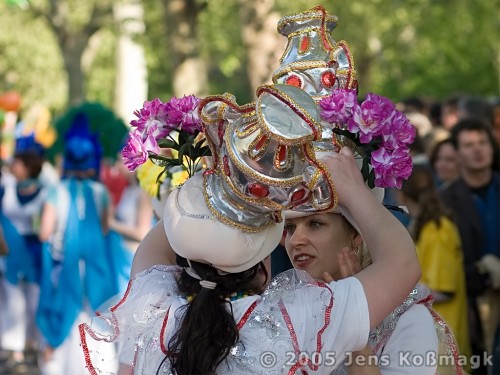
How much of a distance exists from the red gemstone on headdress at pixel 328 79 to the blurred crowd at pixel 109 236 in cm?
184

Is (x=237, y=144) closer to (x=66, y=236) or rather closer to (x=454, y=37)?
(x=66, y=236)

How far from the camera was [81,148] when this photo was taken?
343 inches

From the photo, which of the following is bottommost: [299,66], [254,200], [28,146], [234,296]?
[28,146]

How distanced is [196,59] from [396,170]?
11.1 metres

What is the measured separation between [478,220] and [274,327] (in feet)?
15.8

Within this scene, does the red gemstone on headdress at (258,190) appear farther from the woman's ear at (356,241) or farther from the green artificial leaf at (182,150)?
the woman's ear at (356,241)

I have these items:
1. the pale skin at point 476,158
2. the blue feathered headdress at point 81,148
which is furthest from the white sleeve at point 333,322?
the blue feathered headdress at point 81,148

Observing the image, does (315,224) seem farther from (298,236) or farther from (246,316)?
(246,316)

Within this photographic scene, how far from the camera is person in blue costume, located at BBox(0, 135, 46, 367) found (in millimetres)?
10578

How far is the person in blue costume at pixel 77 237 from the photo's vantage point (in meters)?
8.72

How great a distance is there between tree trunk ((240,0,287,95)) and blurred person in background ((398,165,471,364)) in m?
4.86

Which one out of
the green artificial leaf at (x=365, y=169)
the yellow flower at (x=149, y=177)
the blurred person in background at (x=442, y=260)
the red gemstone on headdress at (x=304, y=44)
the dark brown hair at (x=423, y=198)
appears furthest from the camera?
the dark brown hair at (x=423, y=198)

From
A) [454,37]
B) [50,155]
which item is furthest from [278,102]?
[454,37]

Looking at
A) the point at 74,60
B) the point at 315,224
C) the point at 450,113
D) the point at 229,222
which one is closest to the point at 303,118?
the point at 229,222
